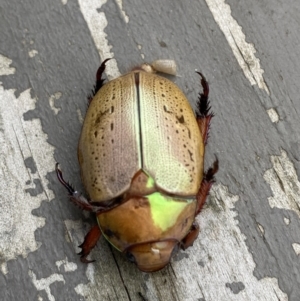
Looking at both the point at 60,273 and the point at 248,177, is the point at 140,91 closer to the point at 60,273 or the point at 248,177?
the point at 248,177

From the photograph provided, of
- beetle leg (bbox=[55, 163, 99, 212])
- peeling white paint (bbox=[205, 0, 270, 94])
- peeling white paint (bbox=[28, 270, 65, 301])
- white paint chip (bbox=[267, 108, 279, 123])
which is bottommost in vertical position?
peeling white paint (bbox=[28, 270, 65, 301])

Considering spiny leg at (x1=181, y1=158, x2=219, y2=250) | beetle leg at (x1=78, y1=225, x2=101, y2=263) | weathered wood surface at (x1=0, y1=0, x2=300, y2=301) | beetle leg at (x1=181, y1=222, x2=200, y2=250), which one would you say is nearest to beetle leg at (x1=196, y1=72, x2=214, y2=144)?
weathered wood surface at (x1=0, y1=0, x2=300, y2=301)

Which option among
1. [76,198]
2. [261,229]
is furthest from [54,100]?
[261,229]

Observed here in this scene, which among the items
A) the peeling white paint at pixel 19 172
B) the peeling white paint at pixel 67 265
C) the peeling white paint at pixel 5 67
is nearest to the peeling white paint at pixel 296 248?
the peeling white paint at pixel 67 265

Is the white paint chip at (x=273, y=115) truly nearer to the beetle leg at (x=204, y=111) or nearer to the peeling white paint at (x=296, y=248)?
the beetle leg at (x=204, y=111)

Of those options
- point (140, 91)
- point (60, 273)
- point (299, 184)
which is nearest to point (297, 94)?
point (299, 184)

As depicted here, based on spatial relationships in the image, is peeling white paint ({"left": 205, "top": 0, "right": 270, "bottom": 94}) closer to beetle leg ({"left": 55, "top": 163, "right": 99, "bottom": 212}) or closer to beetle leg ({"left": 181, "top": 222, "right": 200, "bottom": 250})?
beetle leg ({"left": 181, "top": 222, "right": 200, "bottom": 250})
